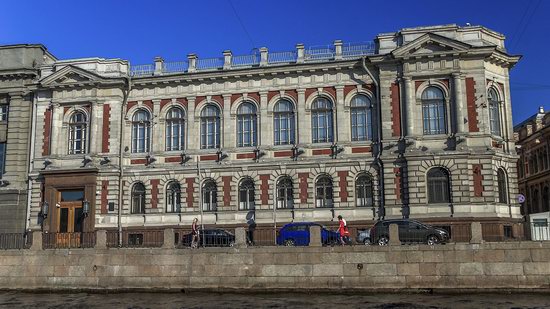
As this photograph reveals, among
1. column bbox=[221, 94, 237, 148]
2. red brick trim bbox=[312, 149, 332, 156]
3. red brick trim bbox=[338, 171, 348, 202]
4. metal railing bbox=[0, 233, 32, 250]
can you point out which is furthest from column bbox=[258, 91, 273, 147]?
metal railing bbox=[0, 233, 32, 250]

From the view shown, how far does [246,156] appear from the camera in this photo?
40.0 m

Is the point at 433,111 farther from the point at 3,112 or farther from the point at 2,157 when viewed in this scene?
the point at 3,112

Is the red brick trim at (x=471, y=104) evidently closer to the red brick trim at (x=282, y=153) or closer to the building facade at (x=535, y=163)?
the red brick trim at (x=282, y=153)

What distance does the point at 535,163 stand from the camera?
72.0 metres

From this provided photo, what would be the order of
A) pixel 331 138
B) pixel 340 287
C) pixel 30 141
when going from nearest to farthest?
pixel 340 287, pixel 331 138, pixel 30 141

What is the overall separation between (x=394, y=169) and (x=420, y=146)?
2.26 m

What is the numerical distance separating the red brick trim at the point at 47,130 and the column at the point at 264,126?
640 inches

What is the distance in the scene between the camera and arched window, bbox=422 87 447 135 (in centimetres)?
3728

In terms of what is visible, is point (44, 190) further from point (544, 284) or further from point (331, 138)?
point (544, 284)

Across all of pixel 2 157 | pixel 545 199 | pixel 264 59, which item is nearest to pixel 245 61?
pixel 264 59

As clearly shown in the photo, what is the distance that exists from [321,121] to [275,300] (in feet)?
60.8

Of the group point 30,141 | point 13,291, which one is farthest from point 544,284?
point 30,141

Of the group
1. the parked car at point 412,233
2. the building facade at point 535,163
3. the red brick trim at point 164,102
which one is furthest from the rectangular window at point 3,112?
the building facade at point 535,163

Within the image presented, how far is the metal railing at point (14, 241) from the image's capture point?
97.7 ft
